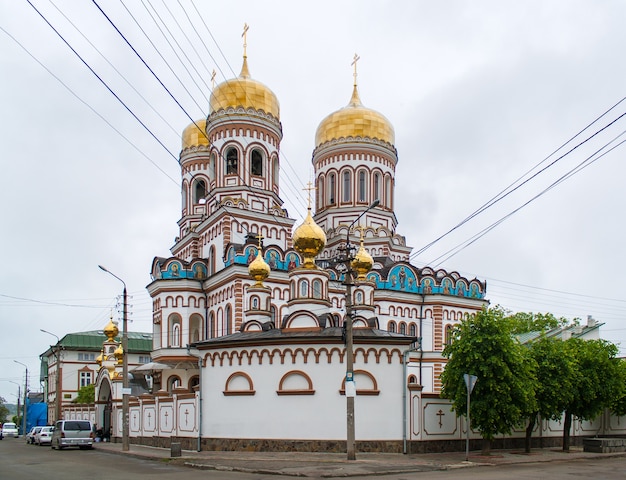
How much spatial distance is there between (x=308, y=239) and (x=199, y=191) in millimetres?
20653

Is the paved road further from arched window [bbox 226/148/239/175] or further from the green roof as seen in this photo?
the green roof

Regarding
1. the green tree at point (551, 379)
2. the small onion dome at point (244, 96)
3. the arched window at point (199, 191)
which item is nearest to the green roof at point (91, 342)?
the arched window at point (199, 191)

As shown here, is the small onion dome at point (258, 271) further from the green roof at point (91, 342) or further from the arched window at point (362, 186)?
the green roof at point (91, 342)

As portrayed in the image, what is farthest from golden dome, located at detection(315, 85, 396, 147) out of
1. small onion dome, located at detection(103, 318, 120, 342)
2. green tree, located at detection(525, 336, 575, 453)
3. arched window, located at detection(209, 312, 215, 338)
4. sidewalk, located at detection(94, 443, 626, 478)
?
sidewalk, located at detection(94, 443, 626, 478)

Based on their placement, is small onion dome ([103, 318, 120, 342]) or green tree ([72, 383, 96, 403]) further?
green tree ([72, 383, 96, 403])

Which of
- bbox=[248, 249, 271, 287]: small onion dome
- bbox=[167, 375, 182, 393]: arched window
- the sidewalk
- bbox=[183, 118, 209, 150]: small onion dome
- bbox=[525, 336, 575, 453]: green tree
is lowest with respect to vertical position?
the sidewalk

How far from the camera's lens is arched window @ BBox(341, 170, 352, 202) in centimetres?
4512

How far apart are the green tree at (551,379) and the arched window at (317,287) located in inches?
315

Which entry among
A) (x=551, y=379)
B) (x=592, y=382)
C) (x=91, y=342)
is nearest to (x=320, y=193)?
(x=592, y=382)

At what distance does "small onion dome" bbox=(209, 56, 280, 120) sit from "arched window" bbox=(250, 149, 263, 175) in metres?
2.51

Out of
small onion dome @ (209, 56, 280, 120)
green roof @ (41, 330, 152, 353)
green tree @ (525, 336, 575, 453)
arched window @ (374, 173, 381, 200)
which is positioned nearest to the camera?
green tree @ (525, 336, 575, 453)

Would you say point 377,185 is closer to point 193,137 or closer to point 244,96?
point 244,96

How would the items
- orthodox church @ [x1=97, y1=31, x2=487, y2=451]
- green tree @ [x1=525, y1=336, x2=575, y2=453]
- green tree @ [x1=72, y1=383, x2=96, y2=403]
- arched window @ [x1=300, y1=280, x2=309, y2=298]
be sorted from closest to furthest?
orthodox church @ [x1=97, y1=31, x2=487, y2=451] < green tree @ [x1=525, y1=336, x2=575, y2=453] < arched window @ [x1=300, y1=280, x2=309, y2=298] < green tree @ [x1=72, y1=383, x2=96, y2=403]

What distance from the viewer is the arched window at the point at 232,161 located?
3903cm
